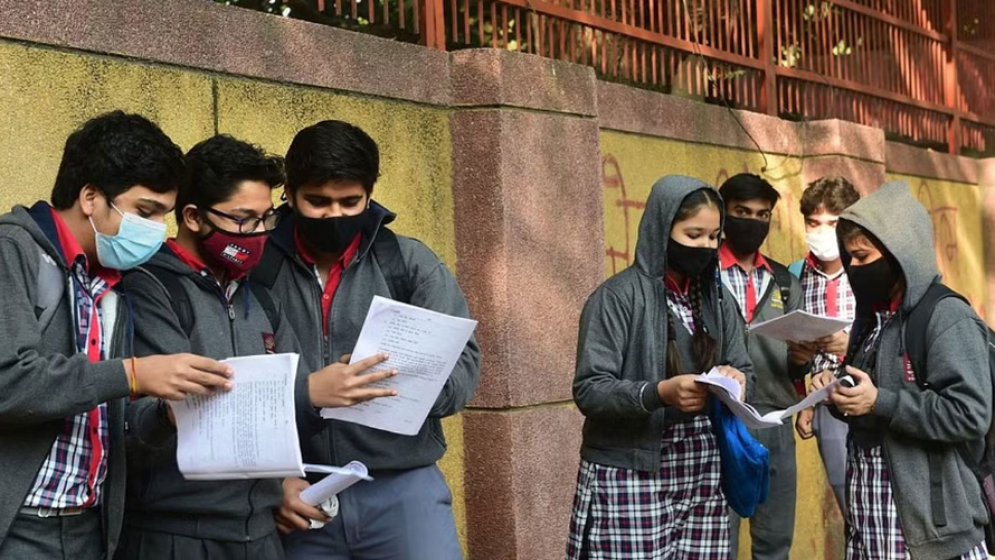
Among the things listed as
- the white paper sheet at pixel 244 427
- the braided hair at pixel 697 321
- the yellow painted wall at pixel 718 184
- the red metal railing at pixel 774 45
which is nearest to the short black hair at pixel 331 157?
the white paper sheet at pixel 244 427

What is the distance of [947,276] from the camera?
40.7 feet

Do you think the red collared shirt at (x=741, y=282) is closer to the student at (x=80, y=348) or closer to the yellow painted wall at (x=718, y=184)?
the yellow painted wall at (x=718, y=184)

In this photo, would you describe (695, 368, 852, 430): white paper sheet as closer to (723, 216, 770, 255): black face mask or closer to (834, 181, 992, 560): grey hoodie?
(834, 181, 992, 560): grey hoodie

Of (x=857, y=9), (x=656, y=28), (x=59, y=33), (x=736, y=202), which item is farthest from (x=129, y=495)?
Result: (x=857, y=9)

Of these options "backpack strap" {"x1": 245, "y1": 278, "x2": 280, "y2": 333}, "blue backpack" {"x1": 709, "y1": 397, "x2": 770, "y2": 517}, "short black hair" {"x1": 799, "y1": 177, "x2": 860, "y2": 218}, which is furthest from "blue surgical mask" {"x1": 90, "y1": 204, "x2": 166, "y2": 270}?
"short black hair" {"x1": 799, "y1": 177, "x2": 860, "y2": 218}

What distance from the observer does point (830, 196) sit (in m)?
7.24

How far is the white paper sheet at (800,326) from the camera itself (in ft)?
18.0

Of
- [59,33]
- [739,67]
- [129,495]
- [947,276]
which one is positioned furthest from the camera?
[947,276]

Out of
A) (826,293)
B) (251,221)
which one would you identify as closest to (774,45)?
(826,293)

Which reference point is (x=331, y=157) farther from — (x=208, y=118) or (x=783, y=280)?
(x=783, y=280)

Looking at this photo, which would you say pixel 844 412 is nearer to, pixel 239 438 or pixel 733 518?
pixel 733 518

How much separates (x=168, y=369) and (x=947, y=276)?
9934 millimetres

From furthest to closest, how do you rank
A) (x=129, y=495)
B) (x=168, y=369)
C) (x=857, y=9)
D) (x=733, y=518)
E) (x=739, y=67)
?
(x=857, y=9), (x=739, y=67), (x=733, y=518), (x=129, y=495), (x=168, y=369)

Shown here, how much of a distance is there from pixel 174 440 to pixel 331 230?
744 mm
